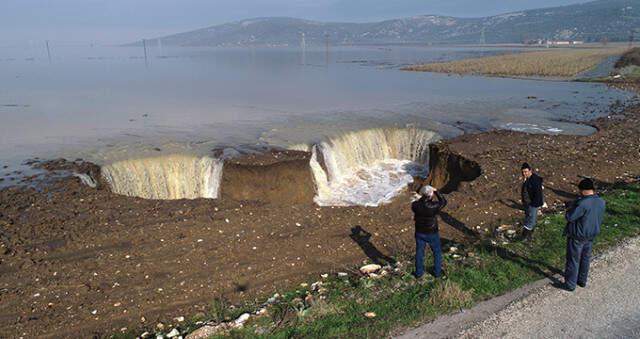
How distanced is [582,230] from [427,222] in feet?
9.83

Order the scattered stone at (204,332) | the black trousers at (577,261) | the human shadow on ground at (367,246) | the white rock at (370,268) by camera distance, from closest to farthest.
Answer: the scattered stone at (204,332), the black trousers at (577,261), the white rock at (370,268), the human shadow on ground at (367,246)

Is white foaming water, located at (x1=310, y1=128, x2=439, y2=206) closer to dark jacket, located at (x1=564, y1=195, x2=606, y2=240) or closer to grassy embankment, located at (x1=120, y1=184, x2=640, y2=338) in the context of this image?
grassy embankment, located at (x1=120, y1=184, x2=640, y2=338)

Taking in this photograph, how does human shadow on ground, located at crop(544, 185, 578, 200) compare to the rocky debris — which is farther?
human shadow on ground, located at crop(544, 185, 578, 200)

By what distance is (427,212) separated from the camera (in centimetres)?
976

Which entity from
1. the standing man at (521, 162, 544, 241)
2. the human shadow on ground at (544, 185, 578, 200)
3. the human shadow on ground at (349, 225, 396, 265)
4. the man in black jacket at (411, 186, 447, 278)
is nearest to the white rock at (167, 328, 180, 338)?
the man in black jacket at (411, 186, 447, 278)

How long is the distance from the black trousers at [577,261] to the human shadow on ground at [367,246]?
406 cm

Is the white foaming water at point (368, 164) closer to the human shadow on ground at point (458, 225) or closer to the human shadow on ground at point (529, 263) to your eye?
the human shadow on ground at point (458, 225)

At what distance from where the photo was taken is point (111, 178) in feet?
63.1

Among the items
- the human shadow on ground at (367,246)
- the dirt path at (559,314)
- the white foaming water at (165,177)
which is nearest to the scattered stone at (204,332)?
the dirt path at (559,314)

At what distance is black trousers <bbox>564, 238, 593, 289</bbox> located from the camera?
9117 millimetres

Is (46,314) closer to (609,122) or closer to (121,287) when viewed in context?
(121,287)

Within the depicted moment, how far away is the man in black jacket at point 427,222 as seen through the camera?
9688 mm

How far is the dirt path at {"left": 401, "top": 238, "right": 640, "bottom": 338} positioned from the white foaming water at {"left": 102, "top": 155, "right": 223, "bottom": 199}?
13601mm

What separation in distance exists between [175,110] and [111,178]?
1983 centimetres
